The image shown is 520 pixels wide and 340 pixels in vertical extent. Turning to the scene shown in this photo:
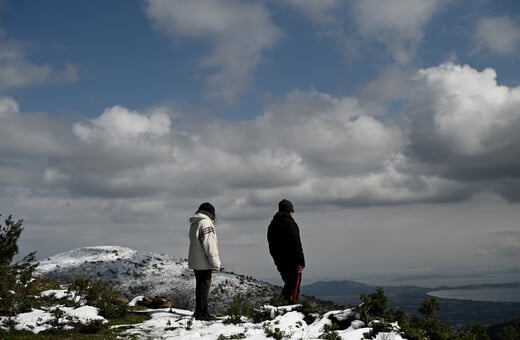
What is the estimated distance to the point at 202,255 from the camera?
43.3 ft

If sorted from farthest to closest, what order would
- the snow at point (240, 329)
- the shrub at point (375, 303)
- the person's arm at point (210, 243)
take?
1. the person's arm at point (210, 243)
2. the shrub at point (375, 303)
3. the snow at point (240, 329)

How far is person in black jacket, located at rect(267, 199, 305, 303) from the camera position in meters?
13.8

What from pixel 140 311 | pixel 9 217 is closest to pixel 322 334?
pixel 140 311

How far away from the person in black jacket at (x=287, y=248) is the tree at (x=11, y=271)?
649cm

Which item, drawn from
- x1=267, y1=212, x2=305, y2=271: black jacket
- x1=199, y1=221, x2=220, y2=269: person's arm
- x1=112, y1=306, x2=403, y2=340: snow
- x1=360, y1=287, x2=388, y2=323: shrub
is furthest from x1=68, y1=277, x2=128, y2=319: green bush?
x1=360, y1=287, x2=388, y2=323: shrub

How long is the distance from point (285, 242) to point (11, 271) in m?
7.20

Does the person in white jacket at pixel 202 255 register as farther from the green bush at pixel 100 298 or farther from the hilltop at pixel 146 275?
the hilltop at pixel 146 275

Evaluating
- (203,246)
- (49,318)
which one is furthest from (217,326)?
(49,318)

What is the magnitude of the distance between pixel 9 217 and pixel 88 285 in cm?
453

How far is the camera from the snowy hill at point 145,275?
52562 millimetres

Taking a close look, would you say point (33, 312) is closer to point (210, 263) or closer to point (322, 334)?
point (210, 263)

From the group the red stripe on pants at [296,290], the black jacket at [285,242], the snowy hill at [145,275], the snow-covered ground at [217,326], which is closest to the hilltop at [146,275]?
the snowy hill at [145,275]

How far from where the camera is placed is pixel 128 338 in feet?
38.0

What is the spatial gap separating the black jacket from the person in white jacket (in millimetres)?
1945
